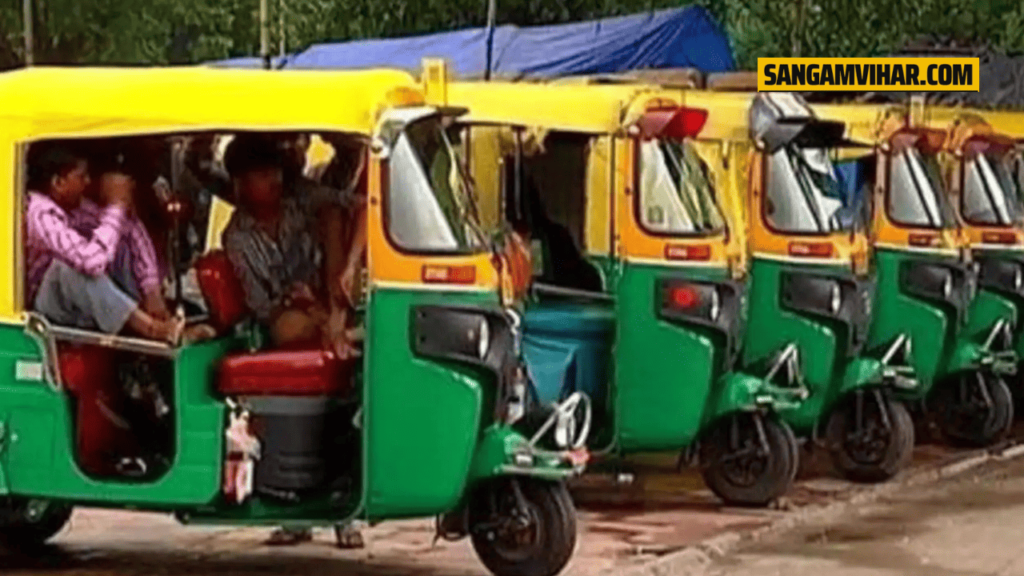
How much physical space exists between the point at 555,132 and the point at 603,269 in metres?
0.73

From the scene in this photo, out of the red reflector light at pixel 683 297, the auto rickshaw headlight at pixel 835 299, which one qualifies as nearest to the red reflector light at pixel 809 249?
the auto rickshaw headlight at pixel 835 299

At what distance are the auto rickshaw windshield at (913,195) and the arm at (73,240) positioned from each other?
5.73 metres

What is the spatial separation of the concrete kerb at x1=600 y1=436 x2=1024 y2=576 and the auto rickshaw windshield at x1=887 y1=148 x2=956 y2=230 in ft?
4.88

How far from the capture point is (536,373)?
1173cm

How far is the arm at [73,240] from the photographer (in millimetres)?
9609

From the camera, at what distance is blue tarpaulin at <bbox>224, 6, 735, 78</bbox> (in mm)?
17234

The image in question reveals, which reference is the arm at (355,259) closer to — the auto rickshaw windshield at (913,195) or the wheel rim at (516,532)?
the wheel rim at (516,532)

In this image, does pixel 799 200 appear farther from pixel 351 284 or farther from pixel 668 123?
pixel 351 284

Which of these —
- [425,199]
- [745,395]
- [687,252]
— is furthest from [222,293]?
[745,395]

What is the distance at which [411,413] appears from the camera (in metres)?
Result: 9.21

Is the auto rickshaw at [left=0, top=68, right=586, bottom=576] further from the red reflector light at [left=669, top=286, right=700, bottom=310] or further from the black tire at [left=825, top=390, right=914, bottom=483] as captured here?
the black tire at [left=825, top=390, right=914, bottom=483]

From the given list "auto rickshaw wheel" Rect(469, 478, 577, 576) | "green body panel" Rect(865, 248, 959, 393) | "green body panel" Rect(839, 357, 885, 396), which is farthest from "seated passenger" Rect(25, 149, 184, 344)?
"green body panel" Rect(865, 248, 959, 393)

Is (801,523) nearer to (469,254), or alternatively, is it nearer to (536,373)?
(536,373)

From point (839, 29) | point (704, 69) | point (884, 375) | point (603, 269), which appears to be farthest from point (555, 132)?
point (839, 29)
